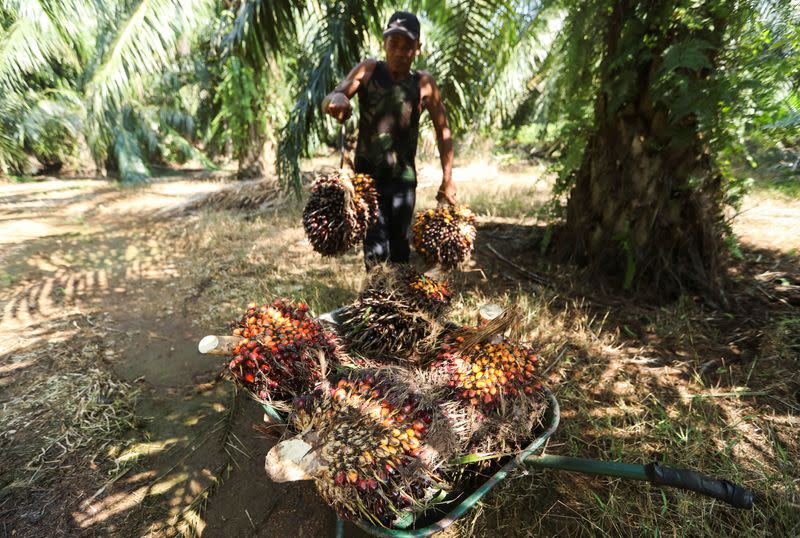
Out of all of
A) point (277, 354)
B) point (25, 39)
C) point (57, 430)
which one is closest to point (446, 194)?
point (277, 354)

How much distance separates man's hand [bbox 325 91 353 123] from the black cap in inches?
19.0

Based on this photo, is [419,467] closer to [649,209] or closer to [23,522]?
[23,522]

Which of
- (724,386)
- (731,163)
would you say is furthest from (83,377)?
(731,163)

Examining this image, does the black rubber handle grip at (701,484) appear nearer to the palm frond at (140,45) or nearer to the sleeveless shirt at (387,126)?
the sleeveless shirt at (387,126)

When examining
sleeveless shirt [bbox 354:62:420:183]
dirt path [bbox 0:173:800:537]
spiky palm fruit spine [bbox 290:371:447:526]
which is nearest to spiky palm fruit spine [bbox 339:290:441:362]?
spiky palm fruit spine [bbox 290:371:447:526]

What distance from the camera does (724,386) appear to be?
6.62 ft

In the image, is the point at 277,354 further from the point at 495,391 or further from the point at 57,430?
the point at 57,430

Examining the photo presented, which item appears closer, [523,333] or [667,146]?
[523,333]

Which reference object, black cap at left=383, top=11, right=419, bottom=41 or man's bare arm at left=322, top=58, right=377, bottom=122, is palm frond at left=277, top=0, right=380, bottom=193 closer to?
man's bare arm at left=322, top=58, right=377, bottom=122

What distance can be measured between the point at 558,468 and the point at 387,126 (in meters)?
1.83

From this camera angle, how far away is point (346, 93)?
2.00 metres

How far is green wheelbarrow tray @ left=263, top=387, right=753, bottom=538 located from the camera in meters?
0.91

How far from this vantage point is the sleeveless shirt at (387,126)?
6.91 ft

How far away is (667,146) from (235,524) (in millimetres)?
3288
